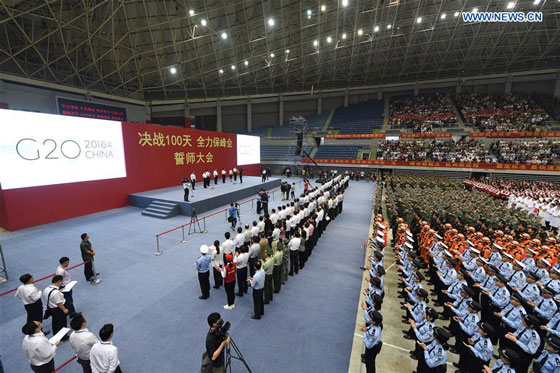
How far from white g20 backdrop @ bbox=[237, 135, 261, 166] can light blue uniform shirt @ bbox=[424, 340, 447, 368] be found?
21252 mm

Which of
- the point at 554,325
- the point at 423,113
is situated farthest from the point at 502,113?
the point at 554,325

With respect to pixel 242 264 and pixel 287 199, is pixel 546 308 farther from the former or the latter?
pixel 287 199

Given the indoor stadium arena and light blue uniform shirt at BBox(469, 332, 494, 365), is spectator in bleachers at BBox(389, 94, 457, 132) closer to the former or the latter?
the indoor stadium arena

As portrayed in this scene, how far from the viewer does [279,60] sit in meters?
25.8

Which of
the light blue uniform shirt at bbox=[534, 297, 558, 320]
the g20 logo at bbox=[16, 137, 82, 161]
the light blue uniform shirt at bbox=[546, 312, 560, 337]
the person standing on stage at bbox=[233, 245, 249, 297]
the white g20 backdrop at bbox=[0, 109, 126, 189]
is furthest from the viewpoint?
the g20 logo at bbox=[16, 137, 82, 161]

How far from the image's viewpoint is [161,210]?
12.1m

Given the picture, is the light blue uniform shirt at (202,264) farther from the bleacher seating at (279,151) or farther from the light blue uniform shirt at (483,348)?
the bleacher seating at (279,151)

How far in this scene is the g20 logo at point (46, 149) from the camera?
9305mm

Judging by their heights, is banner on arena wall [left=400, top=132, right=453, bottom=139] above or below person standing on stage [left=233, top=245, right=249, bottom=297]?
above

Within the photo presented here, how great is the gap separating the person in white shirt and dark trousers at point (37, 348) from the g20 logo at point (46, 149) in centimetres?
993

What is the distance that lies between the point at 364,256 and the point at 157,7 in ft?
78.4

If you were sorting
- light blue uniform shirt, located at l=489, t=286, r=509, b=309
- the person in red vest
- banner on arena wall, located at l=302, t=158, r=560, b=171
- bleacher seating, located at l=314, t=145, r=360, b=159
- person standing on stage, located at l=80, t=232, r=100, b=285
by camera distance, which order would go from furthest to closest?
1. bleacher seating, located at l=314, t=145, r=360, b=159
2. banner on arena wall, located at l=302, t=158, r=560, b=171
3. person standing on stage, located at l=80, t=232, r=100, b=285
4. the person in red vest
5. light blue uniform shirt, located at l=489, t=286, r=509, b=309

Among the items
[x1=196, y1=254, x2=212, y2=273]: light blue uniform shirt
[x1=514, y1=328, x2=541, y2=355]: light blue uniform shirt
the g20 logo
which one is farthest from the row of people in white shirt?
the g20 logo

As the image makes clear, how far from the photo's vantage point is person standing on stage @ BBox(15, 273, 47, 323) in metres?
4.14
